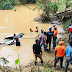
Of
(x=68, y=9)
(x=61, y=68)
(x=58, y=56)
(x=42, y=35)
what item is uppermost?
(x=68, y=9)

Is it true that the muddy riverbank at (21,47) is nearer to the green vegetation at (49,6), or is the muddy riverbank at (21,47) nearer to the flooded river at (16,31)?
the flooded river at (16,31)

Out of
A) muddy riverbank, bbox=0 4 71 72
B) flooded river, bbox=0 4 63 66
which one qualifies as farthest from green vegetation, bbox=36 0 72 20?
flooded river, bbox=0 4 63 66

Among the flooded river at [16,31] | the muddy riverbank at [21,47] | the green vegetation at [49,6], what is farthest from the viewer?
the green vegetation at [49,6]

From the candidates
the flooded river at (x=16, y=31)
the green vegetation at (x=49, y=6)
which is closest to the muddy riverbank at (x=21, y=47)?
the flooded river at (x=16, y=31)

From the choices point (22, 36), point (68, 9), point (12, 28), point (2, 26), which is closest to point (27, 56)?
point (22, 36)

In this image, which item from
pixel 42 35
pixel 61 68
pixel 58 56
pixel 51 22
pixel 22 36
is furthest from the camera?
pixel 51 22

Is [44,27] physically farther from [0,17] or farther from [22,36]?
[0,17]

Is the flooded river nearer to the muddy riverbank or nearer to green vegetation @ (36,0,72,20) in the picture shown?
the muddy riverbank

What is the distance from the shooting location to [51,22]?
18.5m

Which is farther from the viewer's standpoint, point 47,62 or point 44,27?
point 44,27

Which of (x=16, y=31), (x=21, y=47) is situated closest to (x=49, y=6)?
(x=16, y=31)

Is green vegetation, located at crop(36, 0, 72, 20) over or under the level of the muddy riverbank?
over

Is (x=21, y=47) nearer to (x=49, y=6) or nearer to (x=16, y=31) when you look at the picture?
(x=16, y=31)

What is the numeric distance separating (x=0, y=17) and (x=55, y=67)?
606 inches
